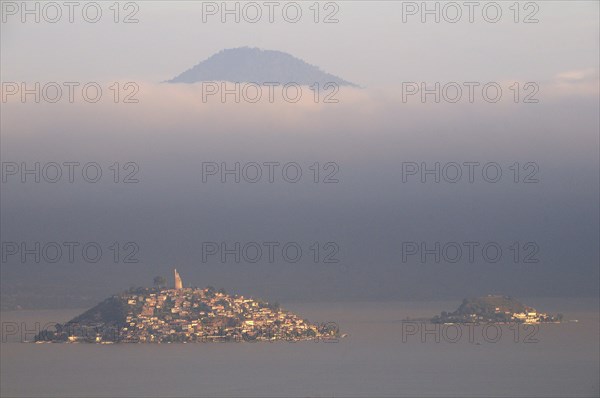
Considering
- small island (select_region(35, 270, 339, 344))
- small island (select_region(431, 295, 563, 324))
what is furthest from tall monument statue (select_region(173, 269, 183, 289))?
small island (select_region(431, 295, 563, 324))

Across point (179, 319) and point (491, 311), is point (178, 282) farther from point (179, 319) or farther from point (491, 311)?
point (491, 311)

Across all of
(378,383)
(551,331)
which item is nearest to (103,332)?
(378,383)

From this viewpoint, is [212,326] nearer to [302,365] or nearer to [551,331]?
[302,365]

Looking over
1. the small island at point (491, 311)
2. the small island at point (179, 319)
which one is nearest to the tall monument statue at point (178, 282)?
the small island at point (179, 319)

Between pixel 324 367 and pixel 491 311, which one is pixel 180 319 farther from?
pixel 491 311

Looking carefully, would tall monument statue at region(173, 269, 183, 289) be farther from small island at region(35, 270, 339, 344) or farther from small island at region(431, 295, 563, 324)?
small island at region(431, 295, 563, 324)

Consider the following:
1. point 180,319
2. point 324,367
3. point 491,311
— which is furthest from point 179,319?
point 491,311

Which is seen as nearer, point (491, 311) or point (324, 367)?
point (324, 367)
